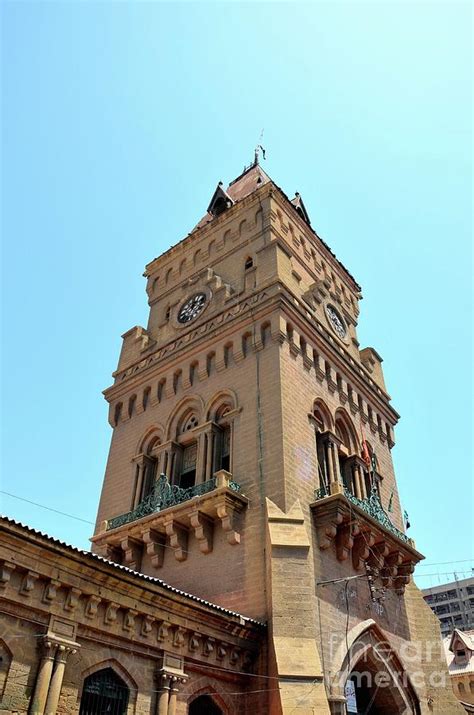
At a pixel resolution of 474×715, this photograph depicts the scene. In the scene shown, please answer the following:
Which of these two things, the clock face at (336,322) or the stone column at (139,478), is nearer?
the stone column at (139,478)

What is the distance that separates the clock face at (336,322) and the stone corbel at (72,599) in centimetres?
1876

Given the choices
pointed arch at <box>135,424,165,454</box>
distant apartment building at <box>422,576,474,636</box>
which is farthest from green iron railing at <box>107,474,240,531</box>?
distant apartment building at <box>422,576,474,636</box>

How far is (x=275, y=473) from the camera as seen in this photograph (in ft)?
62.1

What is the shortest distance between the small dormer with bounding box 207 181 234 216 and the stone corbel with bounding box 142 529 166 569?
18.4 metres

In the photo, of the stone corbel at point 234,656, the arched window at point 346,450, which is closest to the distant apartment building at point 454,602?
the arched window at point 346,450

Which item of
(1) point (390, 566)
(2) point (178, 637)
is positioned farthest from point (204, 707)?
(1) point (390, 566)

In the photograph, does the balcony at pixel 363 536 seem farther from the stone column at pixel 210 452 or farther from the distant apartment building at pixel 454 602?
the distant apartment building at pixel 454 602

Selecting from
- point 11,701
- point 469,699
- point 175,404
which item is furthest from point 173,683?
point 469,699

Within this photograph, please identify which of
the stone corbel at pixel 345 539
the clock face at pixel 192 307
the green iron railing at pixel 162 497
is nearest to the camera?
the stone corbel at pixel 345 539

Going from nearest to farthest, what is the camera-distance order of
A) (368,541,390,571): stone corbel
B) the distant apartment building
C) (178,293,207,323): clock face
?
(368,541,390,571): stone corbel, (178,293,207,323): clock face, the distant apartment building

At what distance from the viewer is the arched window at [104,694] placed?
12.3 metres

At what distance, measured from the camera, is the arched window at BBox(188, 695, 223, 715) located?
578 inches

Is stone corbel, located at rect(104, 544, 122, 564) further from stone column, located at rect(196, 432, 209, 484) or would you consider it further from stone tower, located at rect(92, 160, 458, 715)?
stone column, located at rect(196, 432, 209, 484)

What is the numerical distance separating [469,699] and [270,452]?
104 feet
